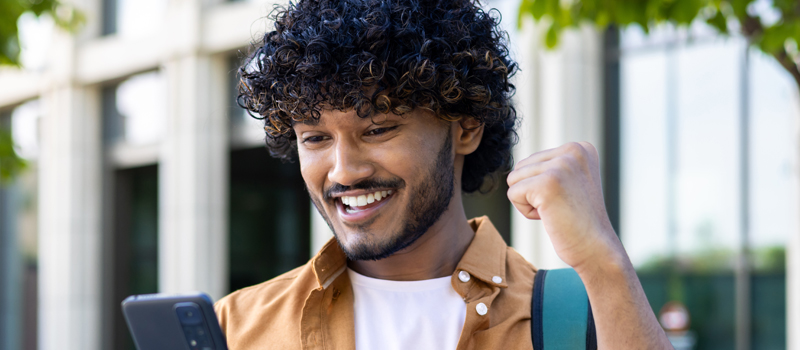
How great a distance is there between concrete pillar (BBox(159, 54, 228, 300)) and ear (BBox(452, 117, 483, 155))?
8319mm

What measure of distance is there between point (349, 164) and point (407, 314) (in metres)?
0.40

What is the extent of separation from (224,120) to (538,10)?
23.9ft

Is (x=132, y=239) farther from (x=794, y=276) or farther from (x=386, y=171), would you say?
(x=386, y=171)

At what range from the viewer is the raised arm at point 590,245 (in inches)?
59.6

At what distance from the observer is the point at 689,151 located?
7340 millimetres

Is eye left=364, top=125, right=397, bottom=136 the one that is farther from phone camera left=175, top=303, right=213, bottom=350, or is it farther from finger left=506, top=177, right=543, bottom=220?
phone camera left=175, top=303, right=213, bottom=350

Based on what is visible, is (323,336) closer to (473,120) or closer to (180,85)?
(473,120)

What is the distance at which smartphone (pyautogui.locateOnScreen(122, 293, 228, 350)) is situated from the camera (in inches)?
59.7

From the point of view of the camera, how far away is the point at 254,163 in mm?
12680

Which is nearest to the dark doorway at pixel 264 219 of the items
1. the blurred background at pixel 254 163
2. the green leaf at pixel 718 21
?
the blurred background at pixel 254 163

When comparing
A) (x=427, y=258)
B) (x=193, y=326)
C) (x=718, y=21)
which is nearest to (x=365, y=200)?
(x=427, y=258)

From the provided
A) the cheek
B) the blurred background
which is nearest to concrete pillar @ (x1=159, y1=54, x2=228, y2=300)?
the blurred background

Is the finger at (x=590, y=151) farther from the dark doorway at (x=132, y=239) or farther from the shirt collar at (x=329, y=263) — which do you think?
the dark doorway at (x=132, y=239)

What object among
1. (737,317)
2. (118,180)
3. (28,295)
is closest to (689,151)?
(737,317)
